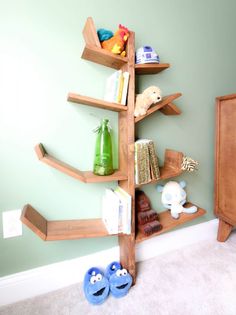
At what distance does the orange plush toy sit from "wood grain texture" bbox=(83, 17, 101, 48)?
0.07 metres

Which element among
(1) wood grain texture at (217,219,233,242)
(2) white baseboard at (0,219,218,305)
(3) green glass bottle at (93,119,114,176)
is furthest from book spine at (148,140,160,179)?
(1) wood grain texture at (217,219,233,242)

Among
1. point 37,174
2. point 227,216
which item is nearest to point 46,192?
point 37,174

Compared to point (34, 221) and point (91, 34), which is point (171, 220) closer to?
point (34, 221)

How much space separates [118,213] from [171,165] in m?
0.48

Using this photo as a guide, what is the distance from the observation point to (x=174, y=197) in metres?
1.35

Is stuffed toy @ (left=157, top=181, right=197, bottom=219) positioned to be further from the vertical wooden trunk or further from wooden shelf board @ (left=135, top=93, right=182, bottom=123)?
wooden shelf board @ (left=135, top=93, right=182, bottom=123)

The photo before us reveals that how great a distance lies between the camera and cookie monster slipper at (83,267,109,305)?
41.4 inches

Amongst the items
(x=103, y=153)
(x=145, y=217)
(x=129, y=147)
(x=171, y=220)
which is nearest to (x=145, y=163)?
(x=129, y=147)

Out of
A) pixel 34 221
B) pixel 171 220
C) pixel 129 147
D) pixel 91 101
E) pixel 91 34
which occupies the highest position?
pixel 91 34

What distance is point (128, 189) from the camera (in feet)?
3.62

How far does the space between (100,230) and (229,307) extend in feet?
2.50

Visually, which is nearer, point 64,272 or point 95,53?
point 95,53

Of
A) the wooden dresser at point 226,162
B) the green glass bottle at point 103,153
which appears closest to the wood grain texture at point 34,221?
the green glass bottle at point 103,153

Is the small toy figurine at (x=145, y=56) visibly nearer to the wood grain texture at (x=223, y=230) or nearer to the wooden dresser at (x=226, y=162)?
the wooden dresser at (x=226, y=162)
